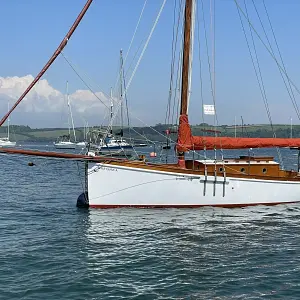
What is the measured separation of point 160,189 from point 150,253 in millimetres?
8392

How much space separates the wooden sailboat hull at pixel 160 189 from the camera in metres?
24.8

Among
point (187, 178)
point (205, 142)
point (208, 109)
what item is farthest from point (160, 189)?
point (208, 109)

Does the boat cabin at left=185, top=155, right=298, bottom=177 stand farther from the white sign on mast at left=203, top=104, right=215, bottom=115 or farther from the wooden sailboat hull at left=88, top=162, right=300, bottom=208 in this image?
the white sign on mast at left=203, top=104, right=215, bottom=115

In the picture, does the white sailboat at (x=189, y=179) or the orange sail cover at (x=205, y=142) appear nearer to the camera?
the white sailboat at (x=189, y=179)

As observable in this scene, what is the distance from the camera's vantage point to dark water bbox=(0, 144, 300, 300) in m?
13.4

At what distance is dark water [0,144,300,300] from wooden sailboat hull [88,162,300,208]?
633 millimetres

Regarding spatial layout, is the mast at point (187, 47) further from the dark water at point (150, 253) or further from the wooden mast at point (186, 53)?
the dark water at point (150, 253)

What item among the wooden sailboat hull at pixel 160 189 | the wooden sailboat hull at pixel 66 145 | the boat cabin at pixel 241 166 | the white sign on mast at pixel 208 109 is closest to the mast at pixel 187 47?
the white sign on mast at pixel 208 109

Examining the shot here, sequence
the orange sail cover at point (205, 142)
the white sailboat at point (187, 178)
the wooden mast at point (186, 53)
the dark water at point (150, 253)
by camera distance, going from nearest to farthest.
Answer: the dark water at point (150, 253)
the white sailboat at point (187, 178)
the orange sail cover at point (205, 142)
the wooden mast at point (186, 53)

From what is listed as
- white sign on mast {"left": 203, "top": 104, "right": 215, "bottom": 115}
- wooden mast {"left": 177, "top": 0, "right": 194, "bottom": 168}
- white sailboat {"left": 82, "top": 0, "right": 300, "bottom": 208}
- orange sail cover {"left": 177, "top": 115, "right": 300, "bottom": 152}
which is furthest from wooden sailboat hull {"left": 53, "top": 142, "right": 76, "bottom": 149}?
white sign on mast {"left": 203, "top": 104, "right": 215, "bottom": 115}

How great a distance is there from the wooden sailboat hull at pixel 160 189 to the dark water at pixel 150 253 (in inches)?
24.9

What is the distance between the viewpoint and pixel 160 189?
82.5 feet

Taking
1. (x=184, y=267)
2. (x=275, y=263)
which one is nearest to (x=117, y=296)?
(x=184, y=267)

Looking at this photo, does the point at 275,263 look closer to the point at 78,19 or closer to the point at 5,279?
the point at 5,279
